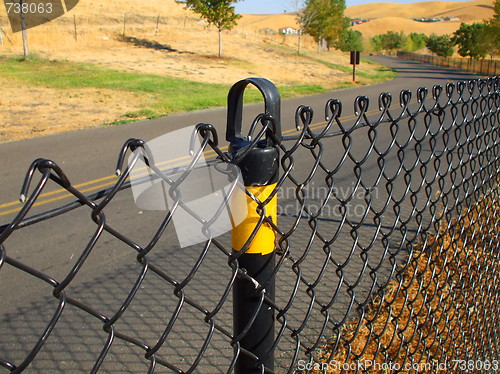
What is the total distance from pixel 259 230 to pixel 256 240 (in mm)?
31

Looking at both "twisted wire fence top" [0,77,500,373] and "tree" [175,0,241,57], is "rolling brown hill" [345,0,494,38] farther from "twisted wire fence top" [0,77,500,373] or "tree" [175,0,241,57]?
"twisted wire fence top" [0,77,500,373]

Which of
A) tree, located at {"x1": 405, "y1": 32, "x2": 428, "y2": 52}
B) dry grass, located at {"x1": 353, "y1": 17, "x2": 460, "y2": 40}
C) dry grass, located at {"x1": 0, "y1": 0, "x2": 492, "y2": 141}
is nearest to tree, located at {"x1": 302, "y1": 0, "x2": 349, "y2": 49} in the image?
dry grass, located at {"x1": 0, "y1": 0, "x2": 492, "y2": 141}

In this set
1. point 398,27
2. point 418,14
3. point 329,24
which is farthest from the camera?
point 418,14

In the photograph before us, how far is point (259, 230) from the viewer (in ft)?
4.46

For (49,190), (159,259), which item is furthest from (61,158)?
(159,259)

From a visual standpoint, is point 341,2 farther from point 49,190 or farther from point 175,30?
point 49,190

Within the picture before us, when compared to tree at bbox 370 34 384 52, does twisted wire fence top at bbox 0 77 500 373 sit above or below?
below

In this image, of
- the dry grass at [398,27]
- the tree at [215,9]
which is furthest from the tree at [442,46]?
the dry grass at [398,27]

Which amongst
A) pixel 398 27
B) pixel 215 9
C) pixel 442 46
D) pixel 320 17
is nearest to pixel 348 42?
pixel 442 46

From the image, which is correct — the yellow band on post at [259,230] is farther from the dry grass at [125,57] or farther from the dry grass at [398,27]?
the dry grass at [398,27]

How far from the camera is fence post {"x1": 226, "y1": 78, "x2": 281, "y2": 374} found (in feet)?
4.36

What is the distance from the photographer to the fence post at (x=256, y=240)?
4.36 ft

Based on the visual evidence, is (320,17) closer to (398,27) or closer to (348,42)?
(348,42)

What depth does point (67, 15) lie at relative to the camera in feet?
132
